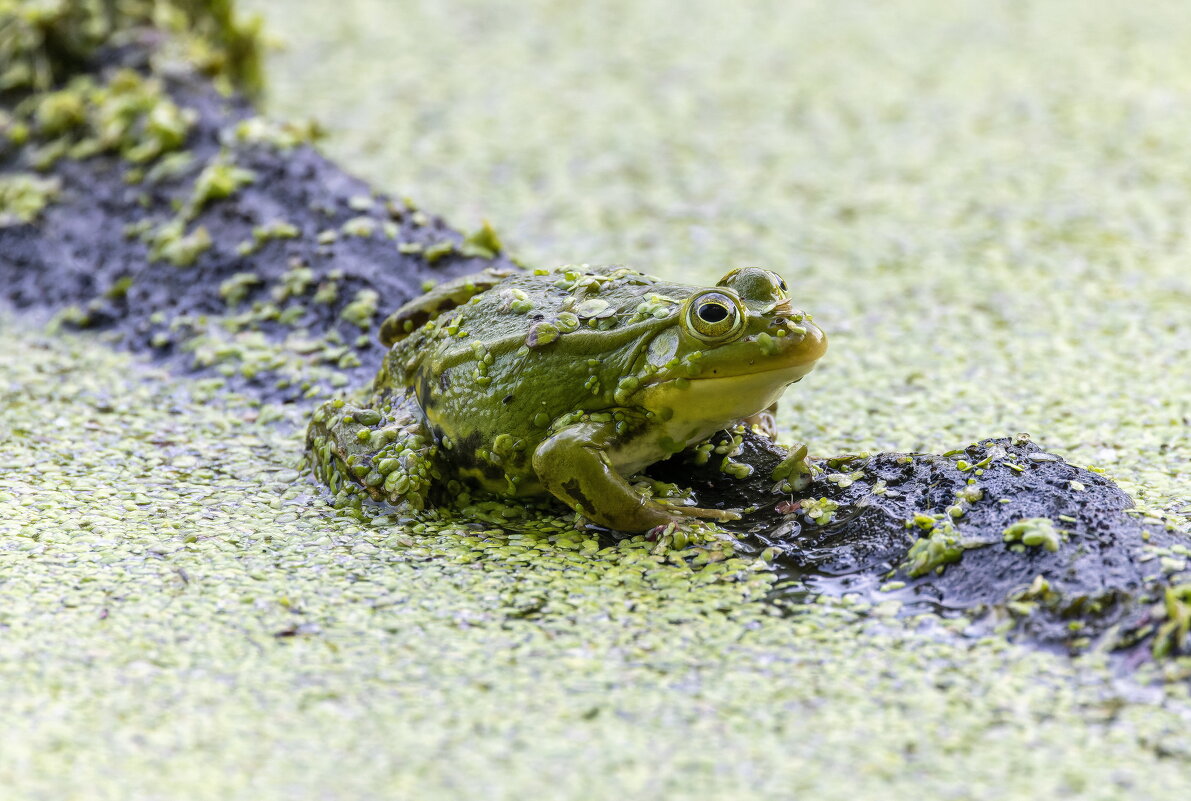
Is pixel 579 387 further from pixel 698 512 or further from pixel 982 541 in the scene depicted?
pixel 982 541

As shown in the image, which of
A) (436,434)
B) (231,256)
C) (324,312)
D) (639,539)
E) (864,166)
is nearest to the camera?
(639,539)

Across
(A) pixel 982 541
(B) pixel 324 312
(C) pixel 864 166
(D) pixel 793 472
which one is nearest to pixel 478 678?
(D) pixel 793 472

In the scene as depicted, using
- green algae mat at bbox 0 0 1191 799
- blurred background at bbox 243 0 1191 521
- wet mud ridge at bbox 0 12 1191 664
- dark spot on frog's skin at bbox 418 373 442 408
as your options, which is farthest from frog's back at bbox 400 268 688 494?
blurred background at bbox 243 0 1191 521

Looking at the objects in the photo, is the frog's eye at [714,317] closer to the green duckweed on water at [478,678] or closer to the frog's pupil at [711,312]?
the frog's pupil at [711,312]

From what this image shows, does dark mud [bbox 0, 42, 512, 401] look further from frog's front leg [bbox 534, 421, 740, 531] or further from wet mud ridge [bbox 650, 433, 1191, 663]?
wet mud ridge [bbox 650, 433, 1191, 663]

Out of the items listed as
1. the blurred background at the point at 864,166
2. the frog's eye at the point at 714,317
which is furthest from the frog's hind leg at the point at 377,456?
the blurred background at the point at 864,166

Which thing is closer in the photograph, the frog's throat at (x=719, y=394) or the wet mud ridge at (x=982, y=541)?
the wet mud ridge at (x=982, y=541)

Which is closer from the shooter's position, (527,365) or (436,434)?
(527,365)
